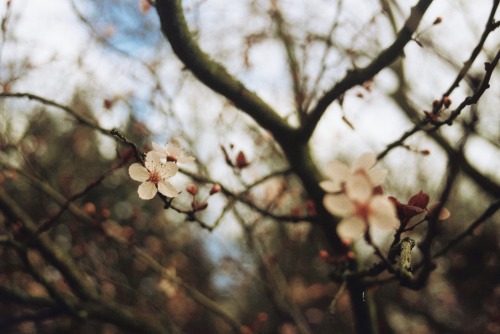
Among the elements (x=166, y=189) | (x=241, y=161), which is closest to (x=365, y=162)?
(x=166, y=189)

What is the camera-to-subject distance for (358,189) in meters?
1.00

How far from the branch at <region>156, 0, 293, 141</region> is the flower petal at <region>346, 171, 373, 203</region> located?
3.72 feet

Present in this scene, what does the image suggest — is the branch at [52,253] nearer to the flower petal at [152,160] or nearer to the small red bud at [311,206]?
the flower petal at [152,160]

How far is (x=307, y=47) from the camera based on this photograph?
344cm

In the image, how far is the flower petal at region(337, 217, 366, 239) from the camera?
0.97 meters

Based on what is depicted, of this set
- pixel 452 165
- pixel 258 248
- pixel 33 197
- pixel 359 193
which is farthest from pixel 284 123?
pixel 33 197

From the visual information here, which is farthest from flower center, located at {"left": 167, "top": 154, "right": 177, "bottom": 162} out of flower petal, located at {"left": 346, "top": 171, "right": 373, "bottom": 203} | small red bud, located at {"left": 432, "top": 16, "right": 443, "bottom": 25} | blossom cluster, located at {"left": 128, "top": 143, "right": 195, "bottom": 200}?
small red bud, located at {"left": 432, "top": 16, "right": 443, "bottom": 25}

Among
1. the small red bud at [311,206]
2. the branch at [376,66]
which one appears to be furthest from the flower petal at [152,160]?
the small red bud at [311,206]

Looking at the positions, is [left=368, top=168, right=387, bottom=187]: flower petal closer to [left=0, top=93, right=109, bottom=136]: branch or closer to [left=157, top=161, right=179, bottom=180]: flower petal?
[left=157, top=161, right=179, bottom=180]: flower petal

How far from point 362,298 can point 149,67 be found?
237 centimetres

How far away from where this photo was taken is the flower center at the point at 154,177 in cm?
149

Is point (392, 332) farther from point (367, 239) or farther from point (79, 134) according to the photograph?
point (79, 134)

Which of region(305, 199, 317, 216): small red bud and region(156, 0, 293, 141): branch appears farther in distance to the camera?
region(305, 199, 317, 216): small red bud

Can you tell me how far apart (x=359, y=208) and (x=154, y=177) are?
841mm
